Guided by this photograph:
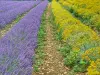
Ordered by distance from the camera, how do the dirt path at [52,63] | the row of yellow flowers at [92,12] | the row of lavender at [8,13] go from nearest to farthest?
1. the dirt path at [52,63]
2. the row of lavender at [8,13]
3. the row of yellow flowers at [92,12]

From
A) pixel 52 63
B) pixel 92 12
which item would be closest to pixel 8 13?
pixel 92 12

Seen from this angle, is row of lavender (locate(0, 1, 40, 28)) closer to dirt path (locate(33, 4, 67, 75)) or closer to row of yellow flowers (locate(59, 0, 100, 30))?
dirt path (locate(33, 4, 67, 75))

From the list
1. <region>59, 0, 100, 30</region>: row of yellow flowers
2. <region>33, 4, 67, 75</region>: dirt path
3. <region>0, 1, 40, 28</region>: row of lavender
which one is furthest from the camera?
<region>59, 0, 100, 30</region>: row of yellow flowers

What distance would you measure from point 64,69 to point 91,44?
1.23 metres

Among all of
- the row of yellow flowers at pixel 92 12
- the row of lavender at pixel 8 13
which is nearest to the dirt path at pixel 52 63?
the row of lavender at pixel 8 13

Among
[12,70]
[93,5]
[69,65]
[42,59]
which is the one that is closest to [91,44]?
[69,65]

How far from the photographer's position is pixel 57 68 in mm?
8328

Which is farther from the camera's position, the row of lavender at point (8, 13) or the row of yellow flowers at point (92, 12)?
the row of yellow flowers at point (92, 12)

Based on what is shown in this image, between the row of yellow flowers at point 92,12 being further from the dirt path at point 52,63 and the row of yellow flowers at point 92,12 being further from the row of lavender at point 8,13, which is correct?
the dirt path at point 52,63

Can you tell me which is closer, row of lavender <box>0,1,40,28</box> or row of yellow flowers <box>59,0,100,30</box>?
row of lavender <box>0,1,40,28</box>

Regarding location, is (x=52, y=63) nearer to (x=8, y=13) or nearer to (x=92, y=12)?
(x=8, y=13)

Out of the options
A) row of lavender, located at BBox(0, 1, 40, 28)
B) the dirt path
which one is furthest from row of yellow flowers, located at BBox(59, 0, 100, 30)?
the dirt path

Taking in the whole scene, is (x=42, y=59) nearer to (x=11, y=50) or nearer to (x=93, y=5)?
Result: (x=11, y=50)

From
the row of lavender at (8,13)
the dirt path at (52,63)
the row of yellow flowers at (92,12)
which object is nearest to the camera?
the dirt path at (52,63)
